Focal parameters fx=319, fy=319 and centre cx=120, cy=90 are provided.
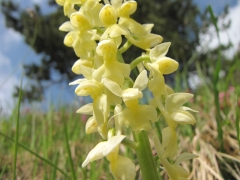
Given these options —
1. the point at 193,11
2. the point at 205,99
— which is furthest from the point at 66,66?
the point at 205,99

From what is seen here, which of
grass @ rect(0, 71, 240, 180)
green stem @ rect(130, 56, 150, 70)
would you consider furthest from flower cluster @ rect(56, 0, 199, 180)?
grass @ rect(0, 71, 240, 180)

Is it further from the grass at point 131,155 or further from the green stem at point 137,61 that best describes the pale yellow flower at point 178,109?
the grass at point 131,155

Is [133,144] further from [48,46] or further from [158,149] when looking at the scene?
[48,46]

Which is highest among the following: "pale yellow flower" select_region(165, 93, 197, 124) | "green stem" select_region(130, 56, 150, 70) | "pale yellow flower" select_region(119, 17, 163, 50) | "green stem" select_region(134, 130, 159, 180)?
"pale yellow flower" select_region(119, 17, 163, 50)

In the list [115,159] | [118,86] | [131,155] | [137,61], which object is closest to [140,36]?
[137,61]

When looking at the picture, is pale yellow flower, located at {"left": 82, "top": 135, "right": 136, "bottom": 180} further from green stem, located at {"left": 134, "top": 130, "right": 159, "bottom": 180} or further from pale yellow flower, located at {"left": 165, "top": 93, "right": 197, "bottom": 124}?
pale yellow flower, located at {"left": 165, "top": 93, "right": 197, "bottom": 124}

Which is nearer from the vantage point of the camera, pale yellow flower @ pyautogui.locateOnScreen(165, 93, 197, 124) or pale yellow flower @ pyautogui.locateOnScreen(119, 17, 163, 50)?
pale yellow flower @ pyautogui.locateOnScreen(165, 93, 197, 124)
